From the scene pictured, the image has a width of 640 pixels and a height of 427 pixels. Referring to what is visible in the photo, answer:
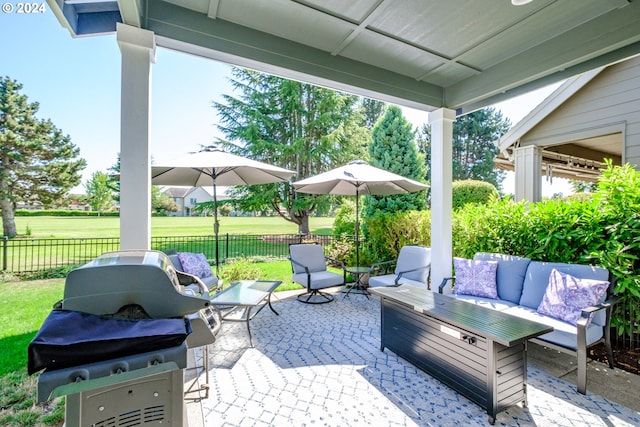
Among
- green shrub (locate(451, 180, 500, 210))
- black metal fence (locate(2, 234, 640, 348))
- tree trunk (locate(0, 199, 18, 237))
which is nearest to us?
black metal fence (locate(2, 234, 640, 348))

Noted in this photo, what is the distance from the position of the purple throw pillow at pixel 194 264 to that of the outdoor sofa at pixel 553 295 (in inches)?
142

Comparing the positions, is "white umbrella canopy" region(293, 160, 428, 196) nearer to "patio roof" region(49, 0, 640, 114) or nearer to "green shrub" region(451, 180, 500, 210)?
"patio roof" region(49, 0, 640, 114)

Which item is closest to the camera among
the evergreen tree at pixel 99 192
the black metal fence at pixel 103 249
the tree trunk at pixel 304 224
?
the black metal fence at pixel 103 249

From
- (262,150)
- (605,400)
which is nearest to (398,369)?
(605,400)

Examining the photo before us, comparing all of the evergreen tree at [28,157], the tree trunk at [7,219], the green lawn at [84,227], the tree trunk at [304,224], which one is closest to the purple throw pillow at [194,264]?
the green lawn at [84,227]

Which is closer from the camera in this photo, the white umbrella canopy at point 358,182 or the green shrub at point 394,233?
the white umbrella canopy at point 358,182

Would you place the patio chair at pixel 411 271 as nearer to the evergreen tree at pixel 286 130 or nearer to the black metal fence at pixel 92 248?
the black metal fence at pixel 92 248

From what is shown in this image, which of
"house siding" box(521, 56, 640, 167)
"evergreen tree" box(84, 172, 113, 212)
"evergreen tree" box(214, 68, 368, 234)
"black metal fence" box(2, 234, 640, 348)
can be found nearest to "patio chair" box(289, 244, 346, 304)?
"black metal fence" box(2, 234, 640, 348)

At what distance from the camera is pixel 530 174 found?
6.47 meters

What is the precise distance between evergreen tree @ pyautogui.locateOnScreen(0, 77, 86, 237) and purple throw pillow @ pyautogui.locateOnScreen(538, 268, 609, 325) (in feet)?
48.7

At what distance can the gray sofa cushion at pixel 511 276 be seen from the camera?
11.6ft

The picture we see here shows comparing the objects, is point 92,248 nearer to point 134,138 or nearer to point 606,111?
point 134,138

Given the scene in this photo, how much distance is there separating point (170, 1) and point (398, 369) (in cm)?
396

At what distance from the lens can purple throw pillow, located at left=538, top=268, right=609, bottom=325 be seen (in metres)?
2.76
